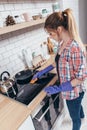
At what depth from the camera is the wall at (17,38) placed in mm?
1471

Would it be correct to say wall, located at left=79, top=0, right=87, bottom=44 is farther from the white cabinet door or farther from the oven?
the white cabinet door

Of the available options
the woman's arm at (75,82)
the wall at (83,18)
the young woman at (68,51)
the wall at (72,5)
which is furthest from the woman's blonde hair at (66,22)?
the wall at (83,18)

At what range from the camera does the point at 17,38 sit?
1652 mm

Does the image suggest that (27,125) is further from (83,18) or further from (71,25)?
(83,18)

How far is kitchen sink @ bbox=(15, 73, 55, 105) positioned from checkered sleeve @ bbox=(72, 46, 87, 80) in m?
0.40

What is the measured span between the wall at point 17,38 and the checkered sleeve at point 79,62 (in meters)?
0.81

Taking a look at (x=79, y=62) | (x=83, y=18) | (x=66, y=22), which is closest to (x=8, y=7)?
(x=66, y=22)

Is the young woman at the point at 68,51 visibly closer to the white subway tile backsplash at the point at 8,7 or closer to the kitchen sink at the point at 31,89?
the kitchen sink at the point at 31,89

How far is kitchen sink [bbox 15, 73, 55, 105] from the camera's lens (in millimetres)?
1173

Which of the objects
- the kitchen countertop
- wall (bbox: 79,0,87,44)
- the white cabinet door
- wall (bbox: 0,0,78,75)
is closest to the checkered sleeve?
the kitchen countertop

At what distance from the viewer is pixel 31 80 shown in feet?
4.75

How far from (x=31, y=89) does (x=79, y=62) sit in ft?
1.75

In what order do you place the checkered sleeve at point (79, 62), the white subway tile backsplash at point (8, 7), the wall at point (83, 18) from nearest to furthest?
the checkered sleeve at point (79, 62), the white subway tile backsplash at point (8, 7), the wall at point (83, 18)

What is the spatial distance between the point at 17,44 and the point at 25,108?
87 centimetres
